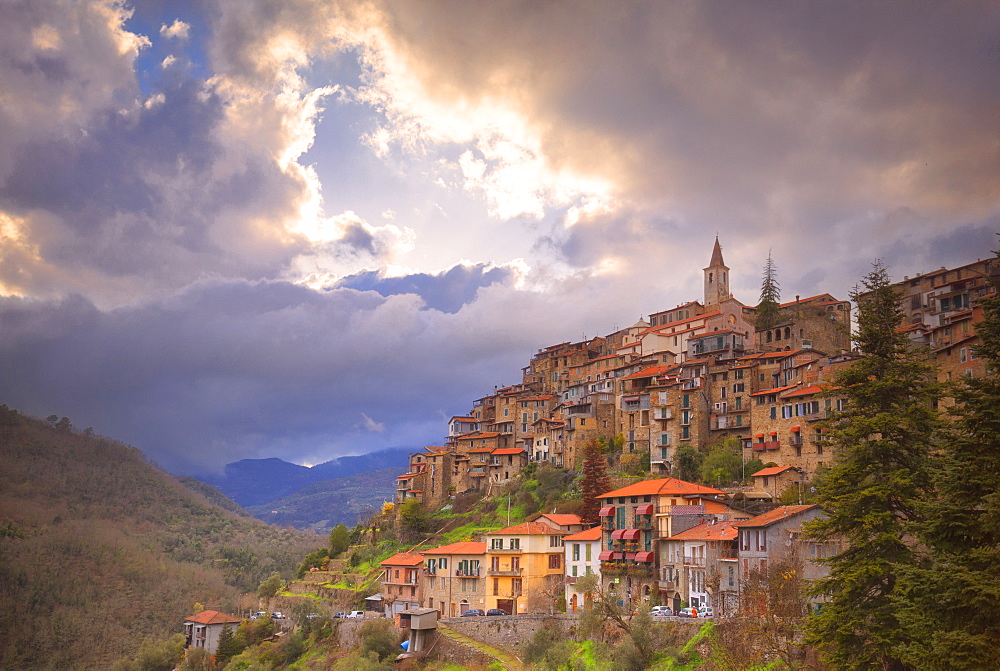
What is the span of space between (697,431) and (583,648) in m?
31.4

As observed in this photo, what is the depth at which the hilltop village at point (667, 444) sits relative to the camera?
50.2 m

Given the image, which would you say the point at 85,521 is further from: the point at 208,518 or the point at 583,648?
the point at 583,648

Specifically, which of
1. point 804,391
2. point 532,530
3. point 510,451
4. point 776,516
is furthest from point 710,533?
point 510,451

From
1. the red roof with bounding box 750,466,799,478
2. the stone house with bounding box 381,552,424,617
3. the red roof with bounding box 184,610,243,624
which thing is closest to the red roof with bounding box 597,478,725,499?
the red roof with bounding box 750,466,799,478

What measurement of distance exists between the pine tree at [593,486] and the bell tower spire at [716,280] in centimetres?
4583

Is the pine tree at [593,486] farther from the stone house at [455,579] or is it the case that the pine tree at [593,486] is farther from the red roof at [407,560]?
the red roof at [407,560]

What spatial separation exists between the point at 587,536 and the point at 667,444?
744 inches

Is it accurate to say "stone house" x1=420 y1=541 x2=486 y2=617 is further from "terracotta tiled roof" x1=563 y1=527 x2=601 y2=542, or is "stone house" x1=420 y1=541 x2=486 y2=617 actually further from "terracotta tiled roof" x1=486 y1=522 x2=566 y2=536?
"terracotta tiled roof" x1=563 y1=527 x2=601 y2=542

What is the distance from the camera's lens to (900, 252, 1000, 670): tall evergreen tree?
20141 mm

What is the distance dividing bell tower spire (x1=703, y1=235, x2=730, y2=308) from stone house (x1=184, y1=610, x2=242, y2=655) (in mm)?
68156

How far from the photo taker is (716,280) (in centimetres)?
10850

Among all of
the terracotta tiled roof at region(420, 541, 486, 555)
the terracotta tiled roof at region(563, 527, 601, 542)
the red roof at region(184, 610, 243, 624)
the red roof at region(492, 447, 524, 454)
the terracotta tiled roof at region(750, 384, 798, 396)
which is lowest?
the red roof at region(184, 610, 243, 624)

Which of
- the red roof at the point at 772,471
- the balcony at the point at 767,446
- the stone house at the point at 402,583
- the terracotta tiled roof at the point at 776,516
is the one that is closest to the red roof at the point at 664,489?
the red roof at the point at 772,471

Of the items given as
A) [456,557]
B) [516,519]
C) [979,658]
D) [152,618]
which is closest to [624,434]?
[516,519]
